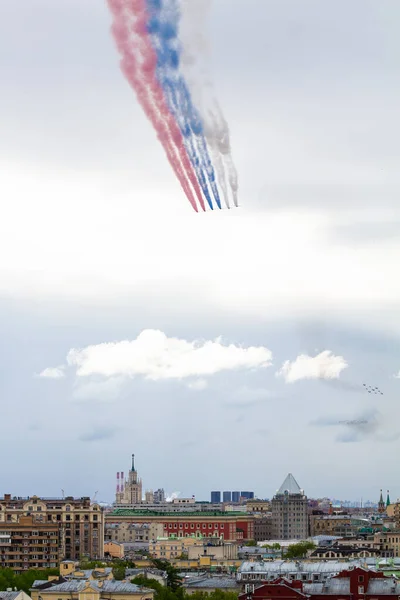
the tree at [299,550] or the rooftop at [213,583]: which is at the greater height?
the tree at [299,550]

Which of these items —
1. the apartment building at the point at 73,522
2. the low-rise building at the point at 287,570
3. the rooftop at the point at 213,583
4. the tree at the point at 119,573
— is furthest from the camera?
the apartment building at the point at 73,522

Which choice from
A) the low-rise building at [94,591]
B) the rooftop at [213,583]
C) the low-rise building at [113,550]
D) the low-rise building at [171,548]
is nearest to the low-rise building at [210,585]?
the rooftop at [213,583]

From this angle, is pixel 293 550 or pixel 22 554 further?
pixel 293 550

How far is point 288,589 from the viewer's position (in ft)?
341

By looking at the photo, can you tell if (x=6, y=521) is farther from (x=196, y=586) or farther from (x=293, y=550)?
(x=196, y=586)

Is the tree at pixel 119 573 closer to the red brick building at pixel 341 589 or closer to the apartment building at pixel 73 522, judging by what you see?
the red brick building at pixel 341 589

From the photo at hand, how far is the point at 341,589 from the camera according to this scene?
343 ft

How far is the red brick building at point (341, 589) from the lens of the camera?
103312 mm

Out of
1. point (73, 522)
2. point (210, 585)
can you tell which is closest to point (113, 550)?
point (73, 522)

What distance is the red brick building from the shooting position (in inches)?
4067

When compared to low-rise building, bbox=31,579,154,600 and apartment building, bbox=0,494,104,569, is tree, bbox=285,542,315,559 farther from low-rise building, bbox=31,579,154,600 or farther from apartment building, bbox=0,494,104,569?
low-rise building, bbox=31,579,154,600

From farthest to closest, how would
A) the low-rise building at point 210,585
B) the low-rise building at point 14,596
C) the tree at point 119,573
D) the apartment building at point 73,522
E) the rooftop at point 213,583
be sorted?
1. the apartment building at point 73,522
2. the rooftop at point 213,583
3. the low-rise building at point 210,585
4. the tree at point 119,573
5. the low-rise building at point 14,596

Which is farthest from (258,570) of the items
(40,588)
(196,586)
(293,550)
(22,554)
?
(293,550)

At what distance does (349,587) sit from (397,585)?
10.2ft
